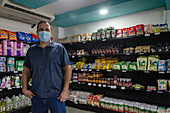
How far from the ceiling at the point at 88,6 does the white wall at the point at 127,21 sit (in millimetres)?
148

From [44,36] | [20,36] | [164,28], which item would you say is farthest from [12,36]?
[164,28]

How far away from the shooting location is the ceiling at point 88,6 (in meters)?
2.88

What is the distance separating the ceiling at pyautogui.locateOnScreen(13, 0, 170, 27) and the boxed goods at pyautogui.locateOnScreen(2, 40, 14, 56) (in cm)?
114

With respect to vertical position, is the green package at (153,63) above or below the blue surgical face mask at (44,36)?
below

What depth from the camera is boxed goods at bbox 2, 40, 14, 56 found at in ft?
10.2

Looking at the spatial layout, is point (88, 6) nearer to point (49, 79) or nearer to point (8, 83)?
point (49, 79)

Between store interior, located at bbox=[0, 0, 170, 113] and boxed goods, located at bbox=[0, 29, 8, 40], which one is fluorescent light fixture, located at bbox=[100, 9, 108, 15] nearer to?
store interior, located at bbox=[0, 0, 170, 113]

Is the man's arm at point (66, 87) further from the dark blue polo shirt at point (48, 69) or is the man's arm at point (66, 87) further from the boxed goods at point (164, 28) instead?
the boxed goods at point (164, 28)

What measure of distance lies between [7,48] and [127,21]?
3616mm

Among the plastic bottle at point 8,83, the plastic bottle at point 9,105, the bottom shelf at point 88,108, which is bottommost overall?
the bottom shelf at point 88,108

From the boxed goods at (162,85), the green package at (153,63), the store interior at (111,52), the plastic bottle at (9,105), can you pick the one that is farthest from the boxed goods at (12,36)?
the boxed goods at (162,85)

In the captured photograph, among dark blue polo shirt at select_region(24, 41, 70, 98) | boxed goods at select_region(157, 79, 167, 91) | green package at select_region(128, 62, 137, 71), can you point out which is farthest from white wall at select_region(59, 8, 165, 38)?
dark blue polo shirt at select_region(24, 41, 70, 98)

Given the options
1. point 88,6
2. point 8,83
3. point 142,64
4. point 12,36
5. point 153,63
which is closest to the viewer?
point 153,63

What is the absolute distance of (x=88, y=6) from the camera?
11.7 ft
